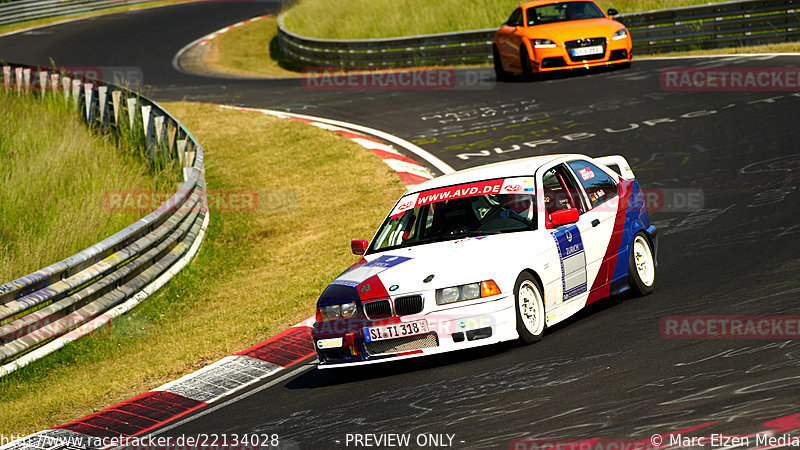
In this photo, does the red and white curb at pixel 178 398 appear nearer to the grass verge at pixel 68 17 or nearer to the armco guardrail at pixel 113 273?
the armco guardrail at pixel 113 273

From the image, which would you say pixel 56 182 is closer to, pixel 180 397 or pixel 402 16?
pixel 180 397

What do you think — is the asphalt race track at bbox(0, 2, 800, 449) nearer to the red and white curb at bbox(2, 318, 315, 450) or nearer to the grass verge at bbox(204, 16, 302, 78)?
the red and white curb at bbox(2, 318, 315, 450)

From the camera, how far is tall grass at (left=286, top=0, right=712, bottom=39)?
100ft

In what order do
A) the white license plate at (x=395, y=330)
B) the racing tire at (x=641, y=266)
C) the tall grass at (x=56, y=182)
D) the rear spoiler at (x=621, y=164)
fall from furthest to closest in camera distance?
the tall grass at (x=56, y=182)
the rear spoiler at (x=621, y=164)
the racing tire at (x=641, y=266)
the white license plate at (x=395, y=330)

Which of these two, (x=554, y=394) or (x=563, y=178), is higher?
(x=563, y=178)

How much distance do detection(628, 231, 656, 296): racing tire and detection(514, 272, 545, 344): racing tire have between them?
1450 millimetres

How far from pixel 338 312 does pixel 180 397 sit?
151 centimetres

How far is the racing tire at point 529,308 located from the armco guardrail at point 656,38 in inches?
619

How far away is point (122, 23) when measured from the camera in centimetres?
4525

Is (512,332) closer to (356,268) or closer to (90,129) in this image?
(356,268)

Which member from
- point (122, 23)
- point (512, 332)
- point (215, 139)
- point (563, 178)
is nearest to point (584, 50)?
point (215, 139)

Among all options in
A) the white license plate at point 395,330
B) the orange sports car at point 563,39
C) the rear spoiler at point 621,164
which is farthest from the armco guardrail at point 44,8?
the white license plate at point 395,330

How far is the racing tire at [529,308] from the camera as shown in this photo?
7797mm

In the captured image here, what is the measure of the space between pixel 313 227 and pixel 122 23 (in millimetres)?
33344
